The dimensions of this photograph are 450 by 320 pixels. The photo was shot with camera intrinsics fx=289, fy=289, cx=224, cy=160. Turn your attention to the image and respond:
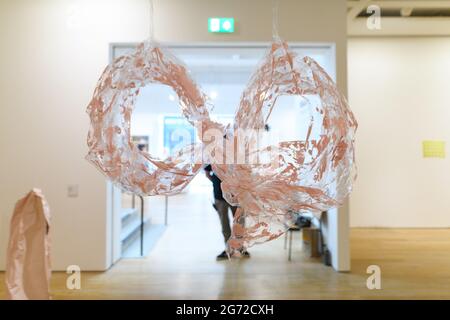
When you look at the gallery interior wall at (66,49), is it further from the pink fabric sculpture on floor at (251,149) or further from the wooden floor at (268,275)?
the pink fabric sculpture on floor at (251,149)

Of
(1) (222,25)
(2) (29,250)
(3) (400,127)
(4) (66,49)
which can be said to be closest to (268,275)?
(2) (29,250)

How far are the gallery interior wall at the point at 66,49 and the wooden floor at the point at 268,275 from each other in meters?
0.54

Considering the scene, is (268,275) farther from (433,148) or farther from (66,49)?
(433,148)

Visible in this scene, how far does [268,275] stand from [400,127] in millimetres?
3289

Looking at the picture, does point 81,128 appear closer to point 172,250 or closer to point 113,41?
point 113,41

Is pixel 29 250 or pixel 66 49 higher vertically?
pixel 66 49

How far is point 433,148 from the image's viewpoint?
445 cm

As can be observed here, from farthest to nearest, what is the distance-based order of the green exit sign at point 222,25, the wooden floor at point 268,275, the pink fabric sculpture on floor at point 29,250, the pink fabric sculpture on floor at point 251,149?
1. the green exit sign at point 222,25
2. the wooden floor at point 268,275
3. the pink fabric sculpture on floor at point 29,250
4. the pink fabric sculpture on floor at point 251,149

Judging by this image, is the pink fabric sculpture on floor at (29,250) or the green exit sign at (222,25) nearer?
the pink fabric sculpture on floor at (29,250)

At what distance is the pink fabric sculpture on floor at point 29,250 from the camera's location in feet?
4.10

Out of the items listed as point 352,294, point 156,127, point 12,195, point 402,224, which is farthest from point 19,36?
point 402,224

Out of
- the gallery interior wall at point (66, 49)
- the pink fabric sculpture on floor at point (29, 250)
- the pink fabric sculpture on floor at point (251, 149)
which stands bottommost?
the pink fabric sculpture on floor at point (29, 250)

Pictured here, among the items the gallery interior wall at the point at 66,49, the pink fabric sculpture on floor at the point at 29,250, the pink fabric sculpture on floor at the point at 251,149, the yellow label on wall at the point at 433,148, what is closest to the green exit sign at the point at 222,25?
the gallery interior wall at the point at 66,49
